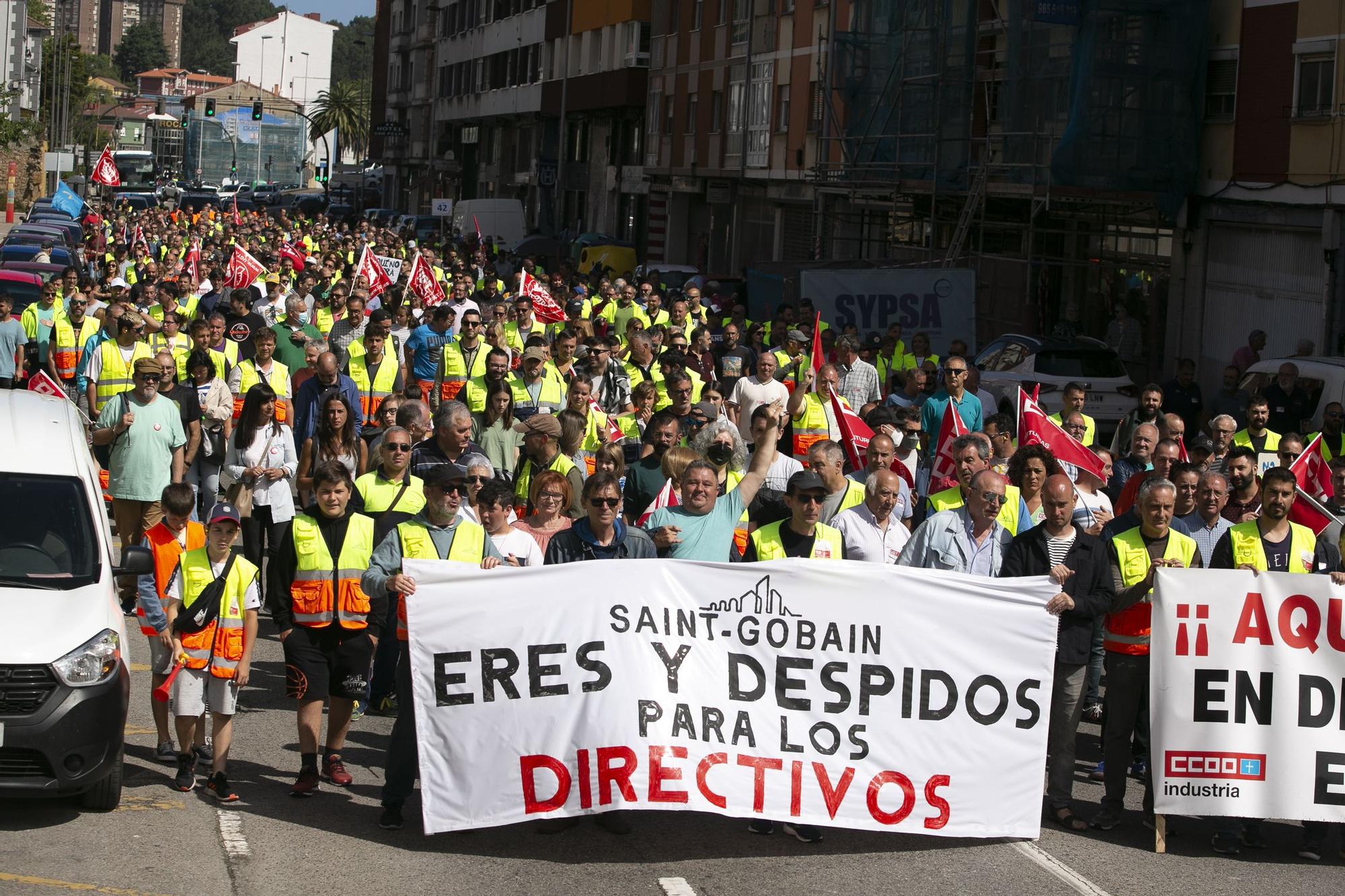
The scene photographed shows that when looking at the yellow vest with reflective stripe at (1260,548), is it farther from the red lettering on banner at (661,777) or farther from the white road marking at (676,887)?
the white road marking at (676,887)

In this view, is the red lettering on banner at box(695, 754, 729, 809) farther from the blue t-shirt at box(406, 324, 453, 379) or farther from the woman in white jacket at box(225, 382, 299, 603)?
the blue t-shirt at box(406, 324, 453, 379)

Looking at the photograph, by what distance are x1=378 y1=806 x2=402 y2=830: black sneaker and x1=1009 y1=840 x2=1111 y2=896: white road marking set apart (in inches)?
108

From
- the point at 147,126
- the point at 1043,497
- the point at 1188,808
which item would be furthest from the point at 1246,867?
the point at 147,126

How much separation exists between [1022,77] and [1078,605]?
23.3 m

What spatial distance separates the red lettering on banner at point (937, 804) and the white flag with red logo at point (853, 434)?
4974 millimetres

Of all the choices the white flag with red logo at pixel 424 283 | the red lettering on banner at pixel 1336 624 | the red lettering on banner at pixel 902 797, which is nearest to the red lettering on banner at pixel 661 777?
the red lettering on banner at pixel 902 797

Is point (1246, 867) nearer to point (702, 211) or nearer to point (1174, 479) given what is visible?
point (1174, 479)

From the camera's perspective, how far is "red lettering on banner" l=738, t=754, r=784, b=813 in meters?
7.73

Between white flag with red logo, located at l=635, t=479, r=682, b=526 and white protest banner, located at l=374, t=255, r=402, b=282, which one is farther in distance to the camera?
white protest banner, located at l=374, t=255, r=402, b=282

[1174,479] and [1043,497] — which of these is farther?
[1174,479]

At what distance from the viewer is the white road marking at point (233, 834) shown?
762 centimetres

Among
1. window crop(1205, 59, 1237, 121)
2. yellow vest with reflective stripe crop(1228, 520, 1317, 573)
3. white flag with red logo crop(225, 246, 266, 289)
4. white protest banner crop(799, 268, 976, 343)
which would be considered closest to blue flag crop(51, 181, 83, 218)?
white flag with red logo crop(225, 246, 266, 289)

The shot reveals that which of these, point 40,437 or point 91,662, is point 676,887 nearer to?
point 91,662

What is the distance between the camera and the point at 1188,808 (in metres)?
8.09
